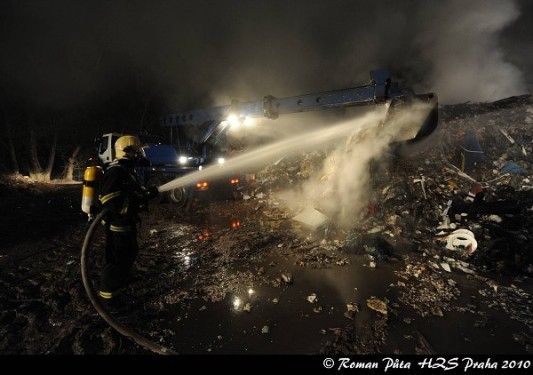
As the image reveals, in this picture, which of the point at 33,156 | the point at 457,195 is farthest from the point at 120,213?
the point at 33,156

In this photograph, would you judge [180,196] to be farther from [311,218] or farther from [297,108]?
[297,108]

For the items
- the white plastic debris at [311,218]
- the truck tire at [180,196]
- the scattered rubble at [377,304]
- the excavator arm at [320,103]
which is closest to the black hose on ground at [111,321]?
the scattered rubble at [377,304]

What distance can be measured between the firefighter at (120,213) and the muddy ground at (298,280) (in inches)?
15.5

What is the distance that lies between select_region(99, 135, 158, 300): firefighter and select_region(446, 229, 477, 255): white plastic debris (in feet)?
16.3

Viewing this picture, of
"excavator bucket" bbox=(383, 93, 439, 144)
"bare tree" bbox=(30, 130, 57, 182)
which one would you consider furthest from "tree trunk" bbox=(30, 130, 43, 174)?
"excavator bucket" bbox=(383, 93, 439, 144)

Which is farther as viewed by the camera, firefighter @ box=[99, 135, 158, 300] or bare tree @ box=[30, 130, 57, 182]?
bare tree @ box=[30, 130, 57, 182]

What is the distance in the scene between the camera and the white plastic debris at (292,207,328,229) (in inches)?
228

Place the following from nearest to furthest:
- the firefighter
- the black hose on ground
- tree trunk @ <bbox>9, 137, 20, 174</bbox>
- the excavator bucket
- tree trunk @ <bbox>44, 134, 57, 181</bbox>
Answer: the black hose on ground, the firefighter, the excavator bucket, tree trunk @ <bbox>9, 137, 20, 174</bbox>, tree trunk @ <bbox>44, 134, 57, 181</bbox>

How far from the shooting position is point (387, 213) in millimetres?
6109

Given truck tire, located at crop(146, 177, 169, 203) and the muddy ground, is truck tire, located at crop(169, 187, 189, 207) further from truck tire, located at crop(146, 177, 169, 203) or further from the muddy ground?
the muddy ground

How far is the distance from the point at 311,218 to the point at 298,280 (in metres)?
2.38

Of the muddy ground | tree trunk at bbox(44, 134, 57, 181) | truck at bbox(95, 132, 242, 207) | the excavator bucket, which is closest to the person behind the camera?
the muddy ground

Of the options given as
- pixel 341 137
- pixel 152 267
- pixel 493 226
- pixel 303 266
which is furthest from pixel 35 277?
pixel 341 137

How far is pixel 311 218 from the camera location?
19.8ft
